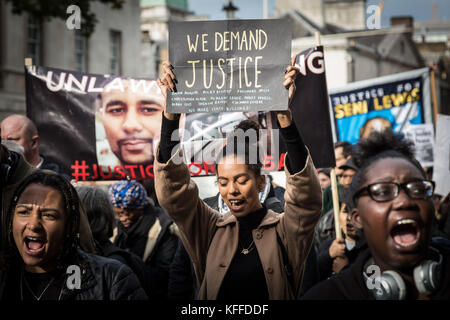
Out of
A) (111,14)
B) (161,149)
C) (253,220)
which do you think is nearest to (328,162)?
(253,220)

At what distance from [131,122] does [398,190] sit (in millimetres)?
3499

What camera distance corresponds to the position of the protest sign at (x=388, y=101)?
7273 mm

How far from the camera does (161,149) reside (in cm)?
340

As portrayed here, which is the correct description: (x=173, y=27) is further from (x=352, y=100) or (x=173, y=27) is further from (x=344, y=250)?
(x=352, y=100)

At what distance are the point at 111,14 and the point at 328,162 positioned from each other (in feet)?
45.8

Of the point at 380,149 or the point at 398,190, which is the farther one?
the point at 380,149

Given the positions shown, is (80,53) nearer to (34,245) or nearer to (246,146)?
(246,146)

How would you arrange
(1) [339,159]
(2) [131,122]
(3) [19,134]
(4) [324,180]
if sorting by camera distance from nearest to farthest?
(3) [19,134]
(2) [131,122]
(1) [339,159]
(4) [324,180]

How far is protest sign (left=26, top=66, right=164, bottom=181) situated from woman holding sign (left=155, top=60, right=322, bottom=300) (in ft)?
7.41

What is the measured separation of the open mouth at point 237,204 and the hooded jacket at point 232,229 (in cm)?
8

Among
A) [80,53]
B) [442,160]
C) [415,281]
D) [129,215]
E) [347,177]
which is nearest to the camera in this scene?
[415,281]

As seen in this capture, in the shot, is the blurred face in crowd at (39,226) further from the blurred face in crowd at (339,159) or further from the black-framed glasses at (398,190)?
the blurred face in crowd at (339,159)

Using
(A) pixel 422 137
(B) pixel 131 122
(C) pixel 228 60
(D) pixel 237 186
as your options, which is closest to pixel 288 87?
(C) pixel 228 60

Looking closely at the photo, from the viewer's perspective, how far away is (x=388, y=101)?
7.38 metres
